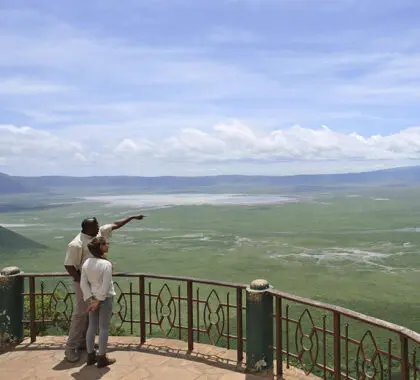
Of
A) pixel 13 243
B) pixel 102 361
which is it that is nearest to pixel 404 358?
pixel 102 361

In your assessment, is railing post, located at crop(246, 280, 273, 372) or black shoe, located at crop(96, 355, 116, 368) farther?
black shoe, located at crop(96, 355, 116, 368)

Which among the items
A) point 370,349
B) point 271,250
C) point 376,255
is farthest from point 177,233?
point 370,349

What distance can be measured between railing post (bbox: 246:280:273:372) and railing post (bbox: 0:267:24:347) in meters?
3.03

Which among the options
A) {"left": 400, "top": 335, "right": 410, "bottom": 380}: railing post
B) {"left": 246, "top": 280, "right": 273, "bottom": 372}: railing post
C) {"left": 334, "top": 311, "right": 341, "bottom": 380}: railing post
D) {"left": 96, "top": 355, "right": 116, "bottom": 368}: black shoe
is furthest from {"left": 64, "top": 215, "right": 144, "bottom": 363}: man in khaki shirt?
{"left": 400, "top": 335, "right": 410, "bottom": 380}: railing post

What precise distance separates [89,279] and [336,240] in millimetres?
79893

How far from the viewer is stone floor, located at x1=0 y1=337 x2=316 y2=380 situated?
16.9ft

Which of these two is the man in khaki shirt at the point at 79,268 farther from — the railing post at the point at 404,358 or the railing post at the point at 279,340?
the railing post at the point at 404,358

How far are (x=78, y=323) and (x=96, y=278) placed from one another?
849mm

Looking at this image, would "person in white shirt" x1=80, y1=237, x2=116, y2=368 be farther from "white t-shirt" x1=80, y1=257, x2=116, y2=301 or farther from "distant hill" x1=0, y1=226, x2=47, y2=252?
"distant hill" x1=0, y1=226, x2=47, y2=252

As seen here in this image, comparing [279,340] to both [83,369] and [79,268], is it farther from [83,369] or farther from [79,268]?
[79,268]

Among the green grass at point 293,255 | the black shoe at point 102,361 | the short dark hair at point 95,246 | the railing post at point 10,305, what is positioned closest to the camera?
the short dark hair at point 95,246

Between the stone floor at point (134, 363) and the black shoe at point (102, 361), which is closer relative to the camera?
the stone floor at point (134, 363)

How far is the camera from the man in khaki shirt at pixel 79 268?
519 centimetres

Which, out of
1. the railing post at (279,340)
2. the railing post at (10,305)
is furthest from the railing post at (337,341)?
the railing post at (10,305)
